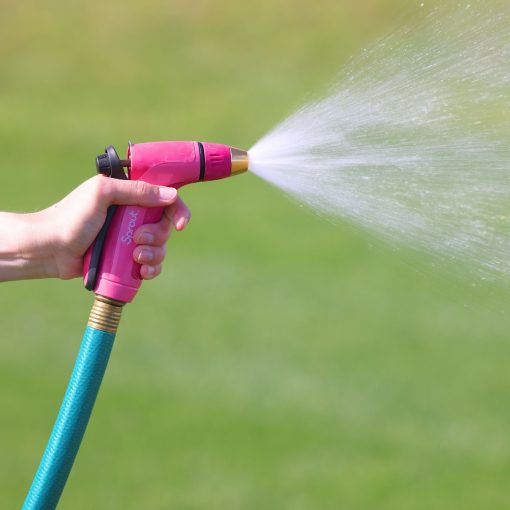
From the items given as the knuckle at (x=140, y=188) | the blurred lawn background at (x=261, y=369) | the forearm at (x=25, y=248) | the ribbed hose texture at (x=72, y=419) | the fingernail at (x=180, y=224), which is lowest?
the blurred lawn background at (x=261, y=369)

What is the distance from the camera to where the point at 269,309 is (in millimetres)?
6488

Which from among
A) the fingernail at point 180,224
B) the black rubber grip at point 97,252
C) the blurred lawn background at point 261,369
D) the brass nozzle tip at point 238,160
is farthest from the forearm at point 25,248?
the blurred lawn background at point 261,369

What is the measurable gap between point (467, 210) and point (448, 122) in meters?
0.51

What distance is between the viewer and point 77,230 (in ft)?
8.15

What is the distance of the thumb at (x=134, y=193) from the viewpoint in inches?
93.9

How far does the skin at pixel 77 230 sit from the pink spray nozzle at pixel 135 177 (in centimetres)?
3

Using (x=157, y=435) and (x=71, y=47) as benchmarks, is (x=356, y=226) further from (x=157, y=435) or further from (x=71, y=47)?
(x=71, y=47)

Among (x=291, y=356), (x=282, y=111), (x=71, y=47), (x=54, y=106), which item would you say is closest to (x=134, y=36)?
(x=71, y=47)

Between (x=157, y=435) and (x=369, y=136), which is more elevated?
(x=369, y=136)

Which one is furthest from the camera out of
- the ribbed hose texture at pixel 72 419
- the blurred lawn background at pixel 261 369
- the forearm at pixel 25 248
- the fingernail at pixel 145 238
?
the blurred lawn background at pixel 261 369

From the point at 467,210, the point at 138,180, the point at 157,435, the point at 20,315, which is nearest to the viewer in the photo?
the point at 138,180

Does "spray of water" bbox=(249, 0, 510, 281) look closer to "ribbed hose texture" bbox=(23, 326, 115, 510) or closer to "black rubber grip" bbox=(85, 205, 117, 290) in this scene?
"black rubber grip" bbox=(85, 205, 117, 290)

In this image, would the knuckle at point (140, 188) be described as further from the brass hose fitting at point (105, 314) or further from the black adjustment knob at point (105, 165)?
Answer: the brass hose fitting at point (105, 314)

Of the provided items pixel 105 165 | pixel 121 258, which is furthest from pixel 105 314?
pixel 105 165
